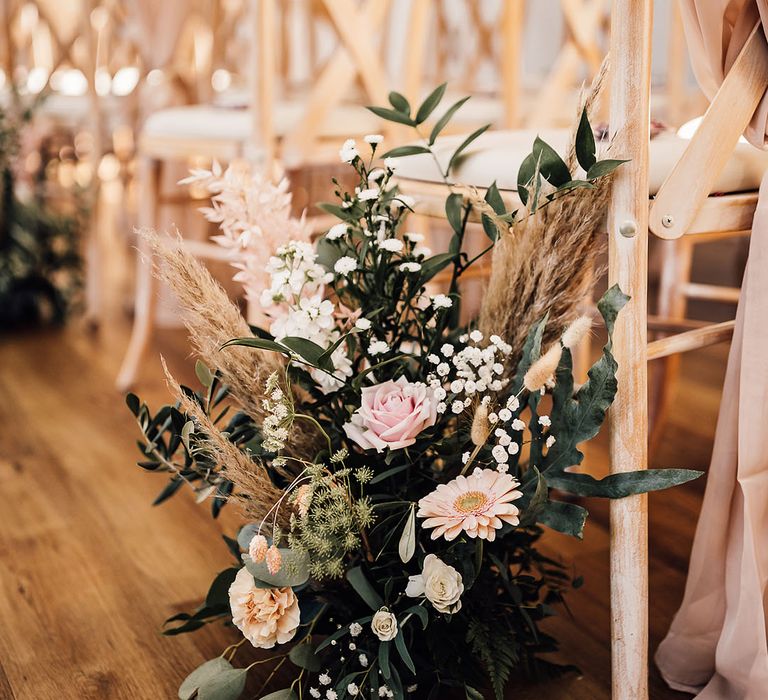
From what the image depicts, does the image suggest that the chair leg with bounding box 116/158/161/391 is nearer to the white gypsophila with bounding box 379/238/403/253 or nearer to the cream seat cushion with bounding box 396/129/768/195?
the cream seat cushion with bounding box 396/129/768/195

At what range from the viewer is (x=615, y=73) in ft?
2.64

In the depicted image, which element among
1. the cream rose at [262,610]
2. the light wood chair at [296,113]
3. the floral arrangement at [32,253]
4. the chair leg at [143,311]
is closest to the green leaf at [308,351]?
the cream rose at [262,610]

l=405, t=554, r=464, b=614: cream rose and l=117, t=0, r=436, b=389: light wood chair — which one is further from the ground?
l=117, t=0, r=436, b=389: light wood chair

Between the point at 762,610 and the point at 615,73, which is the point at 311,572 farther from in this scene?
the point at 615,73

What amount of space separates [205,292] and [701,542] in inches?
21.8

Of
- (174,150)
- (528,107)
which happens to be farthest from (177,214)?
(528,107)

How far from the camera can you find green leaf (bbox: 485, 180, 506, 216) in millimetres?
910

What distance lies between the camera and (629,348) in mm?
837

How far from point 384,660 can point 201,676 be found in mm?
195

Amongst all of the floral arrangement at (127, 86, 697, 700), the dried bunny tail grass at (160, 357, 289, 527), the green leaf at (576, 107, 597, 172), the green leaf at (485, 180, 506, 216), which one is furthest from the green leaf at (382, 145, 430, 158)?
the dried bunny tail grass at (160, 357, 289, 527)

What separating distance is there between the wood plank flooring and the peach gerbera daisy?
246mm

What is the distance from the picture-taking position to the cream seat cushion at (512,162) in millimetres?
896

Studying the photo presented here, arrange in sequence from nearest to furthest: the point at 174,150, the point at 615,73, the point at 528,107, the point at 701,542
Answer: the point at 615,73
the point at 701,542
the point at 174,150
the point at 528,107

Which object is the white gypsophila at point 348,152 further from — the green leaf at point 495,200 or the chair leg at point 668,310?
the chair leg at point 668,310
